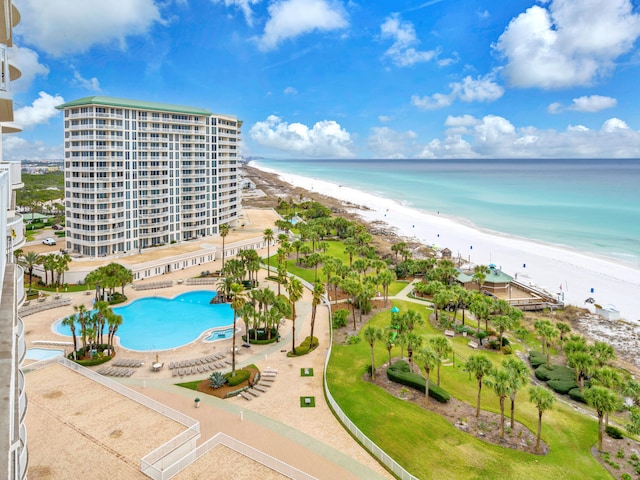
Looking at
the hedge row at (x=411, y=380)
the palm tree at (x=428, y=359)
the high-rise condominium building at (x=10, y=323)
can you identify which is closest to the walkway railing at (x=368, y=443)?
the hedge row at (x=411, y=380)

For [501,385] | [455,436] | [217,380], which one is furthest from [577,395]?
[217,380]

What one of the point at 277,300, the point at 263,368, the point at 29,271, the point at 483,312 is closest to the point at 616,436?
→ the point at 483,312

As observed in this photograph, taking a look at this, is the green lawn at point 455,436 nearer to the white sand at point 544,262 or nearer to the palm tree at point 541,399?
the palm tree at point 541,399

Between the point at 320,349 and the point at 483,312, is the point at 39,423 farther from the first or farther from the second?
the point at 483,312

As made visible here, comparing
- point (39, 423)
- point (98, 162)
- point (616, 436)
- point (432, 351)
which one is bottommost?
point (616, 436)

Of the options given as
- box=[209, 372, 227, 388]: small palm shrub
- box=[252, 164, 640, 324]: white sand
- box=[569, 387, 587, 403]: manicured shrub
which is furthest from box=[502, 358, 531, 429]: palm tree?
box=[252, 164, 640, 324]: white sand

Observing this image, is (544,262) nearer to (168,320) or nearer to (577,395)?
(577,395)
